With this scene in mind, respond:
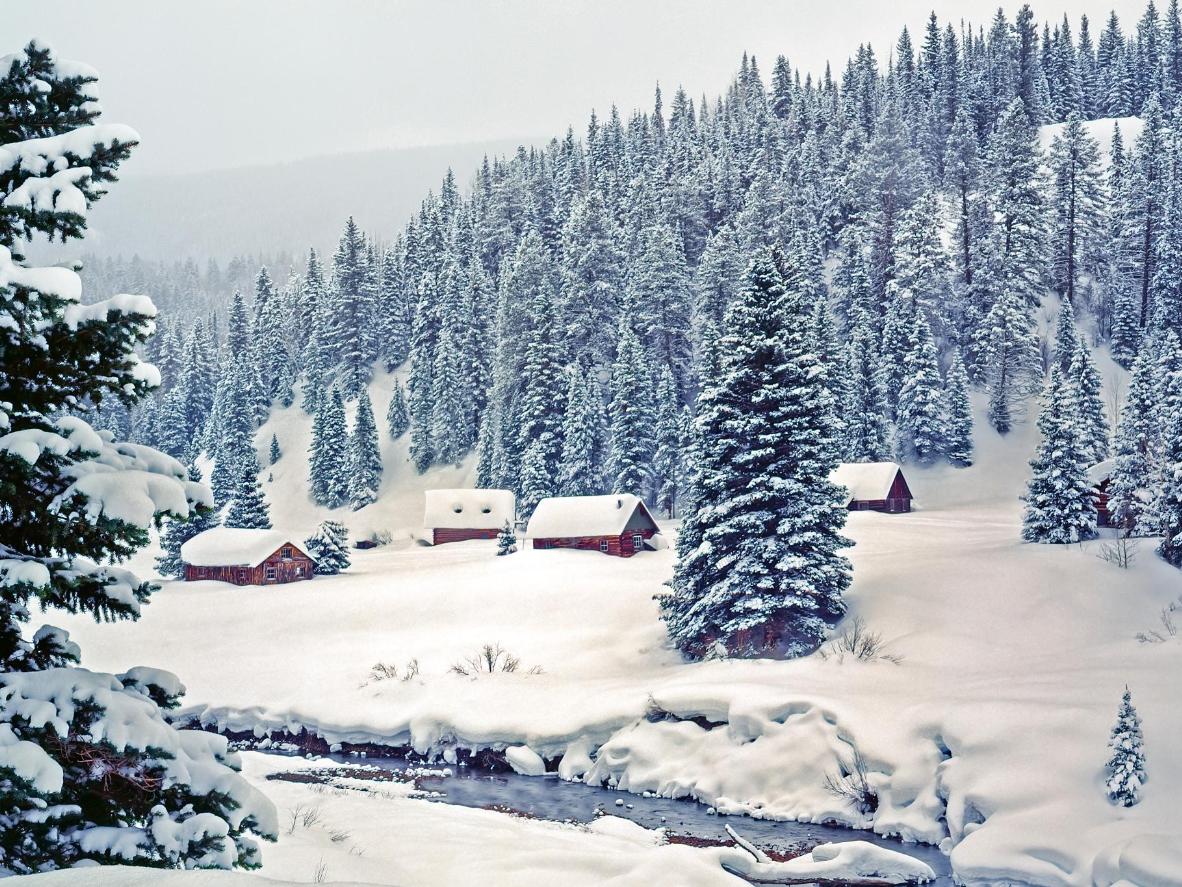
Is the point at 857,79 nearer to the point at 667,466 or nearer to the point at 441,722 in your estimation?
the point at 667,466

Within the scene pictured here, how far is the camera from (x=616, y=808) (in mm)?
26062

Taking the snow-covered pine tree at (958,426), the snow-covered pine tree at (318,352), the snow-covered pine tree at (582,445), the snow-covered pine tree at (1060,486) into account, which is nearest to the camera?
the snow-covered pine tree at (1060,486)

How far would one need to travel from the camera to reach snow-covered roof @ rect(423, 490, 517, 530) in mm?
77250

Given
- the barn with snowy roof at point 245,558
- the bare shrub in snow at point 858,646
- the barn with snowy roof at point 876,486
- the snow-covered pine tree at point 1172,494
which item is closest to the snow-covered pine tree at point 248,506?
the barn with snowy roof at point 245,558

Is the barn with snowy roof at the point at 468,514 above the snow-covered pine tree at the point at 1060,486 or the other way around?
the other way around

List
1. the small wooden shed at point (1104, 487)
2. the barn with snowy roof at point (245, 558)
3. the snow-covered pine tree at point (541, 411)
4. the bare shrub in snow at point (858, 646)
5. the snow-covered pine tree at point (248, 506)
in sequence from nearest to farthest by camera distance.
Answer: the bare shrub in snow at point (858, 646)
the small wooden shed at point (1104, 487)
the barn with snowy roof at point (245, 558)
the snow-covered pine tree at point (248, 506)
the snow-covered pine tree at point (541, 411)

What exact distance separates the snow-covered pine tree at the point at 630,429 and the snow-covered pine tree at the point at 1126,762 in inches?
1985

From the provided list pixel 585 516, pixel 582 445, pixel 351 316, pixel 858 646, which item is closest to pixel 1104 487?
pixel 858 646

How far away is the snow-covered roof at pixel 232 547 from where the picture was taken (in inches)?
2392

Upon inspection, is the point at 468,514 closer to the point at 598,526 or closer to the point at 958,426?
the point at 598,526

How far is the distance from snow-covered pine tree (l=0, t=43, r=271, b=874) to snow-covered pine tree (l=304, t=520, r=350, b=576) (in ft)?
187

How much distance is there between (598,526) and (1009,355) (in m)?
40.6

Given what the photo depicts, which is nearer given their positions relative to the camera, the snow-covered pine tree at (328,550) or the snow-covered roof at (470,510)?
the snow-covered pine tree at (328,550)

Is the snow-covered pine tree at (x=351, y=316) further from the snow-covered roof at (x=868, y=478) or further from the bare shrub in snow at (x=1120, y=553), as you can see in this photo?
the bare shrub in snow at (x=1120, y=553)
